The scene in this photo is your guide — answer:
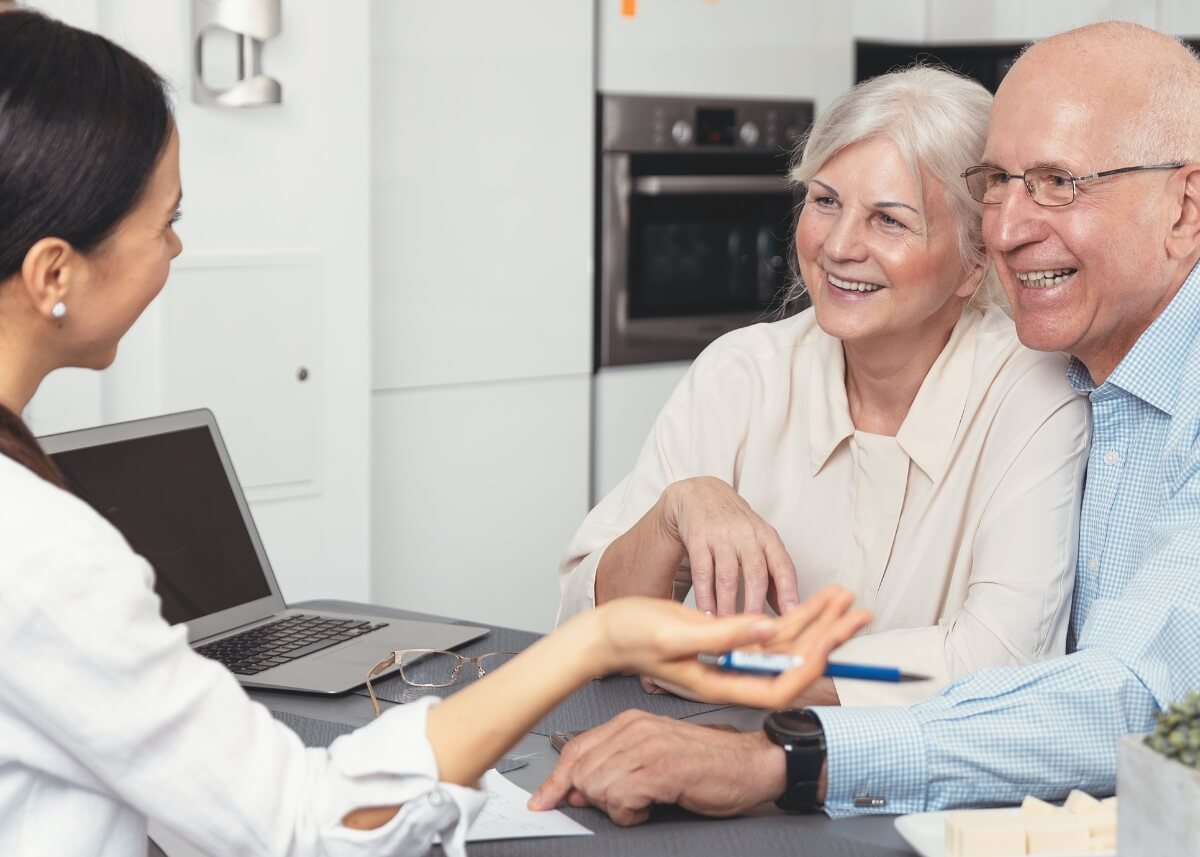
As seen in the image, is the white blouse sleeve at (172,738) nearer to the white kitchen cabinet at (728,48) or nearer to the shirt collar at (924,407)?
the shirt collar at (924,407)

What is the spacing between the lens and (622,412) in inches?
127

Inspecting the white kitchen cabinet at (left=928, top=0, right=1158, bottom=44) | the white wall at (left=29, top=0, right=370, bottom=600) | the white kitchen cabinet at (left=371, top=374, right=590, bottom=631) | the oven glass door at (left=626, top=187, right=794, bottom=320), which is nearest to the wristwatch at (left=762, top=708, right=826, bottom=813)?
the white wall at (left=29, top=0, right=370, bottom=600)

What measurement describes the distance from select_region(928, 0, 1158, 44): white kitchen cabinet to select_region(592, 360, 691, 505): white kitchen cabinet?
123 centimetres

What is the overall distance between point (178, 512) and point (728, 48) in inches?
86.9

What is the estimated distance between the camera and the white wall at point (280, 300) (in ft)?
7.77

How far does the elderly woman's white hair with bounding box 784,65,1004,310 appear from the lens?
1.65 m

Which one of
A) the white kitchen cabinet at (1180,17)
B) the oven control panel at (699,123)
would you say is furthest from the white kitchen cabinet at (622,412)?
the white kitchen cabinet at (1180,17)

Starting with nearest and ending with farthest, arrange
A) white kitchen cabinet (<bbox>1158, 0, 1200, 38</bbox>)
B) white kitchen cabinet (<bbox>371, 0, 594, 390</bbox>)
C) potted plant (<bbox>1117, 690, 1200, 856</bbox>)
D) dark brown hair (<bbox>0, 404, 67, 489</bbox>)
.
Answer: potted plant (<bbox>1117, 690, 1200, 856</bbox>) < dark brown hair (<bbox>0, 404, 67, 489</bbox>) < white kitchen cabinet (<bbox>371, 0, 594, 390</bbox>) < white kitchen cabinet (<bbox>1158, 0, 1200, 38</bbox>)

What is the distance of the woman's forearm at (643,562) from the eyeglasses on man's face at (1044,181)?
50cm

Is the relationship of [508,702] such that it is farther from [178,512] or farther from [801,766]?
[178,512]

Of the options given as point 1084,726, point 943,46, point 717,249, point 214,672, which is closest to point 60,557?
point 214,672

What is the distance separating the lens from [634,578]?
5.37 feet

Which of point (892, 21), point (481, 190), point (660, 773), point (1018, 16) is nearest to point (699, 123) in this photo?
point (481, 190)

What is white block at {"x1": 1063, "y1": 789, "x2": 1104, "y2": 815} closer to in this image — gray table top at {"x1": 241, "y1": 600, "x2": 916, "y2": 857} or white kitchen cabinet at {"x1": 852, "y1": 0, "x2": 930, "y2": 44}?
gray table top at {"x1": 241, "y1": 600, "x2": 916, "y2": 857}
